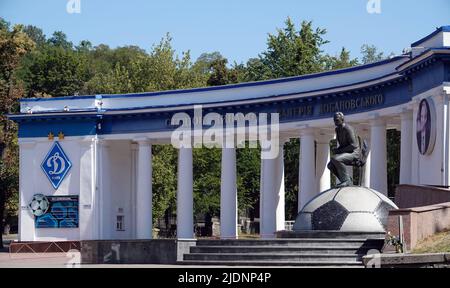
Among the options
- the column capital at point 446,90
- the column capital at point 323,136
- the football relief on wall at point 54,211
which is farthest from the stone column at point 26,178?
→ the column capital at point 446,90

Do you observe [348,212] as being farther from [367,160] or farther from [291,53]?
[291,53]

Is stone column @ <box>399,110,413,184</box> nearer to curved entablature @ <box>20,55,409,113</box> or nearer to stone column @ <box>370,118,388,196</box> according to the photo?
curved entablature @ <box>20,55,409,113</box>

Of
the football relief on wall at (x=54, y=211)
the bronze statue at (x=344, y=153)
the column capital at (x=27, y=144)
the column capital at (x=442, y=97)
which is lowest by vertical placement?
the football relief on wall at (x=54, y=211)

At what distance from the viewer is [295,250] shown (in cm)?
4344

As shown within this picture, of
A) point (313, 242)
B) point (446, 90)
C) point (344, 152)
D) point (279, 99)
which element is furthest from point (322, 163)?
point (313, 242)

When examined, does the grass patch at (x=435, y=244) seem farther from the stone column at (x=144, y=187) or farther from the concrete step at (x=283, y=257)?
the stone column at (x=144, y=187)

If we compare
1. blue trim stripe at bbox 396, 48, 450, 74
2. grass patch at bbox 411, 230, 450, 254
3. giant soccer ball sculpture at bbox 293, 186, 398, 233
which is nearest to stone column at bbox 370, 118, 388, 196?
blue trim stripe at bbox 396, 48, 450, 74

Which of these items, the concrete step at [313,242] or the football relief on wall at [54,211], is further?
the football relief on wall at [54,211]

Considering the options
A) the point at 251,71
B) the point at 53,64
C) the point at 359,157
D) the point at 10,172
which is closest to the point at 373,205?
the point at 359,157

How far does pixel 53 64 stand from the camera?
4788 inches

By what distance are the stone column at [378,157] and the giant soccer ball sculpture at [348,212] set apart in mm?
12442

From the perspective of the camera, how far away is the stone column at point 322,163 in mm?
67938

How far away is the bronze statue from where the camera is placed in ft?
157

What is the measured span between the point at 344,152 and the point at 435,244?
30.6 ft
